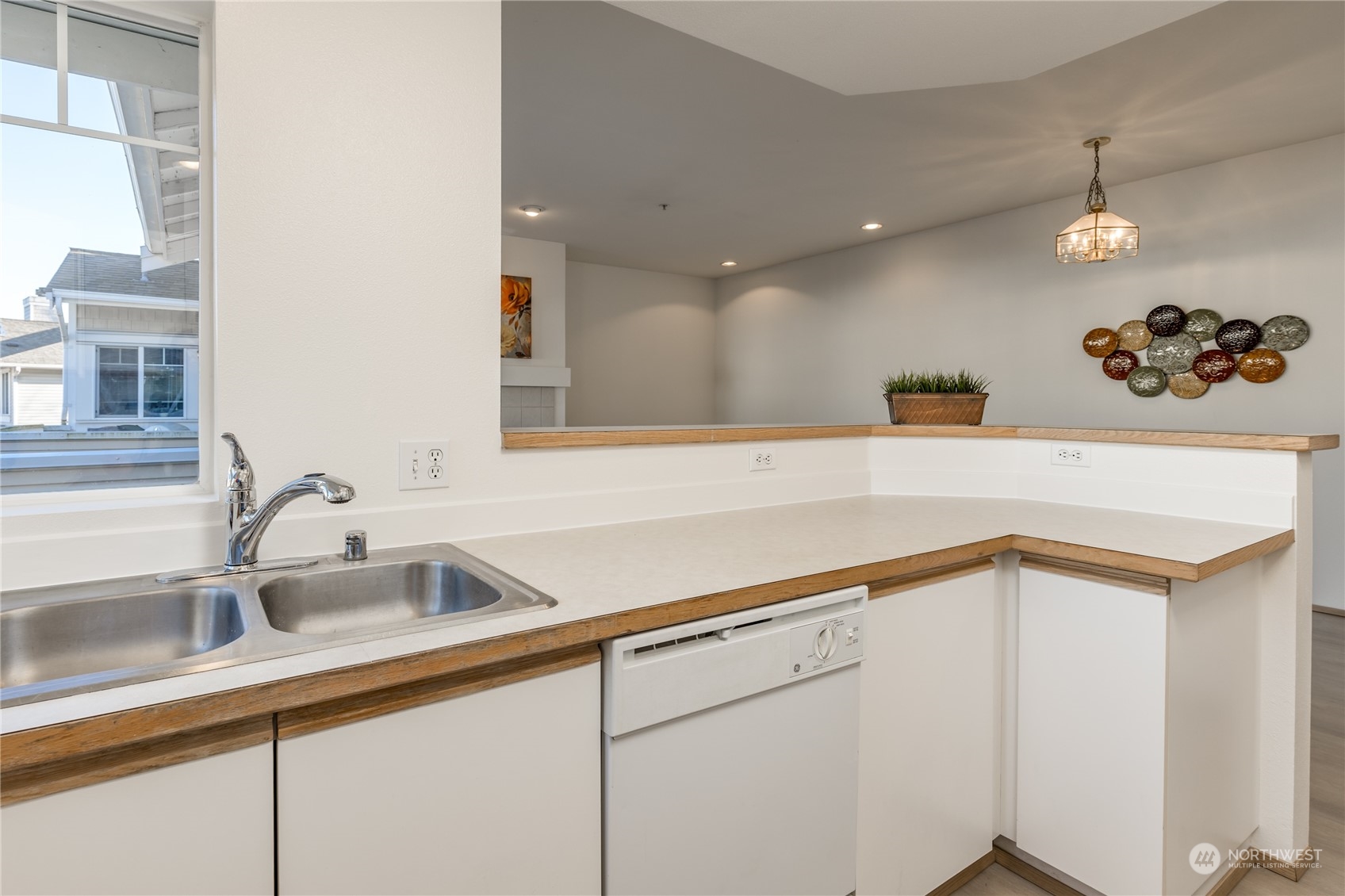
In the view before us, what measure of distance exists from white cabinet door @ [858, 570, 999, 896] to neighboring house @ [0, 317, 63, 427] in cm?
156

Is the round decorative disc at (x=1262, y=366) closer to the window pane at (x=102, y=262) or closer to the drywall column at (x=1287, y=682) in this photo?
the drywall column at (x=1287, y=682)

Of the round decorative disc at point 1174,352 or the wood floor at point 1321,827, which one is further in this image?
the round decorative disc at point 1174,352

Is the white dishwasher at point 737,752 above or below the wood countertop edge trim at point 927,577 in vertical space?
below

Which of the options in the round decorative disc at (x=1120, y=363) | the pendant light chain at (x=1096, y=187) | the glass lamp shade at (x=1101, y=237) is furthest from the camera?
the round decorative disc at (x=1120, y=363)

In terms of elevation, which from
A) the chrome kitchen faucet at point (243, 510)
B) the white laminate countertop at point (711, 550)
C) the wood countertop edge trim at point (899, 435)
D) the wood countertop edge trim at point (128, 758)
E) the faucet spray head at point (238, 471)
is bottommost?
the wood countertop edge trim at point (128, 758)

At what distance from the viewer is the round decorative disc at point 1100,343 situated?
4.46m

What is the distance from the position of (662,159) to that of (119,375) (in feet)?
10.7

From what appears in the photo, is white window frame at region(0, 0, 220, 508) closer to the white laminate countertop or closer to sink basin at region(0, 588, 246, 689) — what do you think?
sink basin at region(0, 588, 246, 689)

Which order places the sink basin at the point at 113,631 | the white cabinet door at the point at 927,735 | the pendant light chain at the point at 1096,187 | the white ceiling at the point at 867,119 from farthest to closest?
→ the pendant light chain at the point at 1096,187, the white ceiling at the point at 867,119, the white cabinet door at the point at 927,735, the sink basin at the point at 113,631

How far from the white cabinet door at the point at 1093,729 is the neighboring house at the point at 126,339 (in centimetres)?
185

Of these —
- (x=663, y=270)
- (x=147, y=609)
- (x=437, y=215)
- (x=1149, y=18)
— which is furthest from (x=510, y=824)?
(x=663, y=270)

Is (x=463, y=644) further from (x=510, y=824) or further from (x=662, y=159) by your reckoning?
(x=662, y=159)

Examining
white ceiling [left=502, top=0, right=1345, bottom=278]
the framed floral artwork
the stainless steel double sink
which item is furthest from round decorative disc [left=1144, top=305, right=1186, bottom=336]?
the stainless steel double sink

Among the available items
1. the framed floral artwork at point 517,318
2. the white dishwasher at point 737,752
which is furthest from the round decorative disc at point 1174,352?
the framed floral artwork at point 517,318
